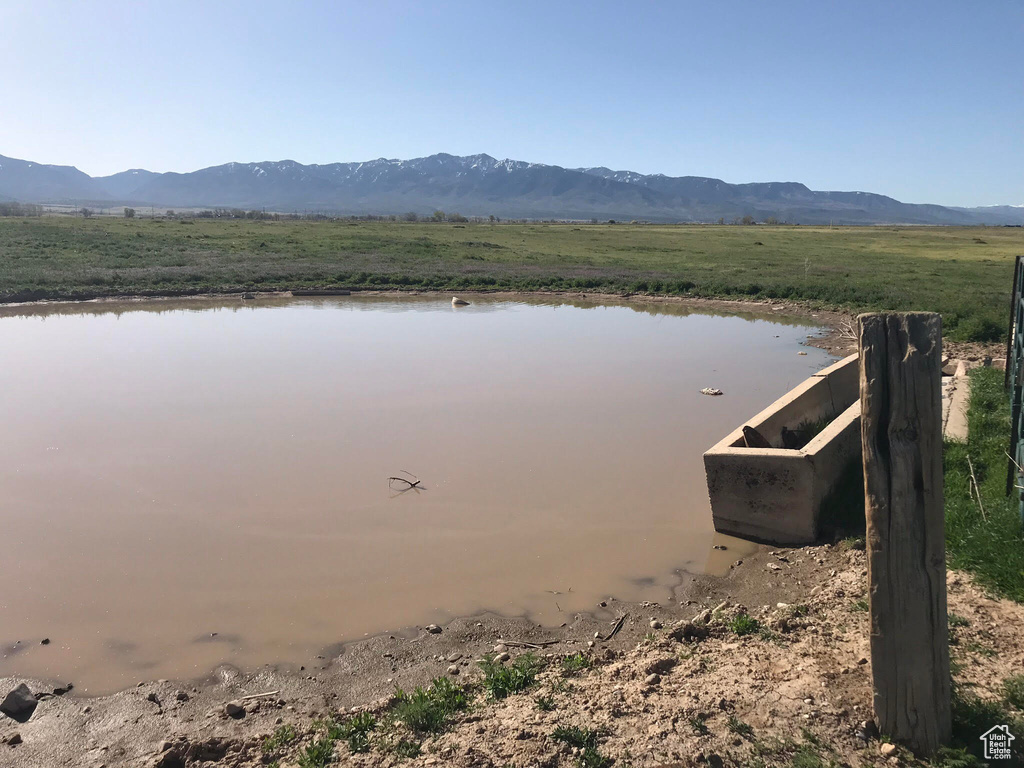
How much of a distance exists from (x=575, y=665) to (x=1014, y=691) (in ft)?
7.36

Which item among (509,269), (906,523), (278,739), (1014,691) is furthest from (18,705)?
(509,269)

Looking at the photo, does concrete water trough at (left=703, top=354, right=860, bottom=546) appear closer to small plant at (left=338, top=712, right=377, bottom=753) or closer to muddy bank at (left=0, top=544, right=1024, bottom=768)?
muddy bank at (left=0, top=544, right=1024, bottom=768)

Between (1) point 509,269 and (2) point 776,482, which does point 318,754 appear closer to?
(2) point 776,482

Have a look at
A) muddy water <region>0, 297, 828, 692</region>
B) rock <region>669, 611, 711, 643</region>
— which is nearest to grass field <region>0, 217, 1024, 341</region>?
muddy water <region>0, 297, 828, 692</region>

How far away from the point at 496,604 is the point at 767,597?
202 centimetres

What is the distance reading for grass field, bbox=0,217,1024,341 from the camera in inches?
939

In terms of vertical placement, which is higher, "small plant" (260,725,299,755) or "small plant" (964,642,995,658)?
"small plant" (964,642,995,658)

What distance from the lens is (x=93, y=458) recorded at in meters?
9.24

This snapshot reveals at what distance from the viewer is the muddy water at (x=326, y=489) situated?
567 centimetres

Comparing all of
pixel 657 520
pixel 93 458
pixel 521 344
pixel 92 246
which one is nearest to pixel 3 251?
pixel 92 246

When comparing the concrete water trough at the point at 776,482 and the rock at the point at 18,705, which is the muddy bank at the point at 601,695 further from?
the concrete water trough at the point at 776,482

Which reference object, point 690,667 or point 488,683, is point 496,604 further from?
point 690,667

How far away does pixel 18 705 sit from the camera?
4.47 m

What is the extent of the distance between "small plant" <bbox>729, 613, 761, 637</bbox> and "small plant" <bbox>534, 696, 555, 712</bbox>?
1.49 m
